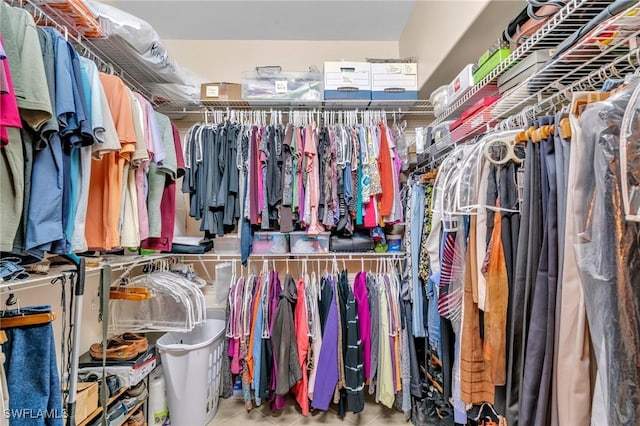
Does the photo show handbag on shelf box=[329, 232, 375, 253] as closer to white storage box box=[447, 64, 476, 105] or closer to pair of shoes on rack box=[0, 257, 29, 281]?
white storage box box=[447, 64, 476, 105]

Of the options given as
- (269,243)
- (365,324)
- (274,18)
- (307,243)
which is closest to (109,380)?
(269,243)

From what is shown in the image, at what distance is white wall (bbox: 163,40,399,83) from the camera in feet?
9.01

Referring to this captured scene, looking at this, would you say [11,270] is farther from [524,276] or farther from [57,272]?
[524,276]

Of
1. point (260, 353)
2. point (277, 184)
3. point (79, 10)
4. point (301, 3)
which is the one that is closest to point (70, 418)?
point (260, 353)

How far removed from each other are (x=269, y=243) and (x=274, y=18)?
1803 millimetres

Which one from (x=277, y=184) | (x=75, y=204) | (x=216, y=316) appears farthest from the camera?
(x=216, y=316)

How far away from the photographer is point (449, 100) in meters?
1.75

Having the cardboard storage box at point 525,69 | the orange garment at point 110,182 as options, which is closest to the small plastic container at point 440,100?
the cardboard storage box at point 525,69

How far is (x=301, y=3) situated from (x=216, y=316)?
2.51 metres

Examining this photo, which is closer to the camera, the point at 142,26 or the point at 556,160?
the point at 556,160

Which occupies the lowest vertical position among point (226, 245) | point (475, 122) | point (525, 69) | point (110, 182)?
point (226, 245)

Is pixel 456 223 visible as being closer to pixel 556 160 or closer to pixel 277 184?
pixel 556 160

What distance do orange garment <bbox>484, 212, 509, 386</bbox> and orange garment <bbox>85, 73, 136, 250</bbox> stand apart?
4.75 feet

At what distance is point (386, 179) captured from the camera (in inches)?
84.7
